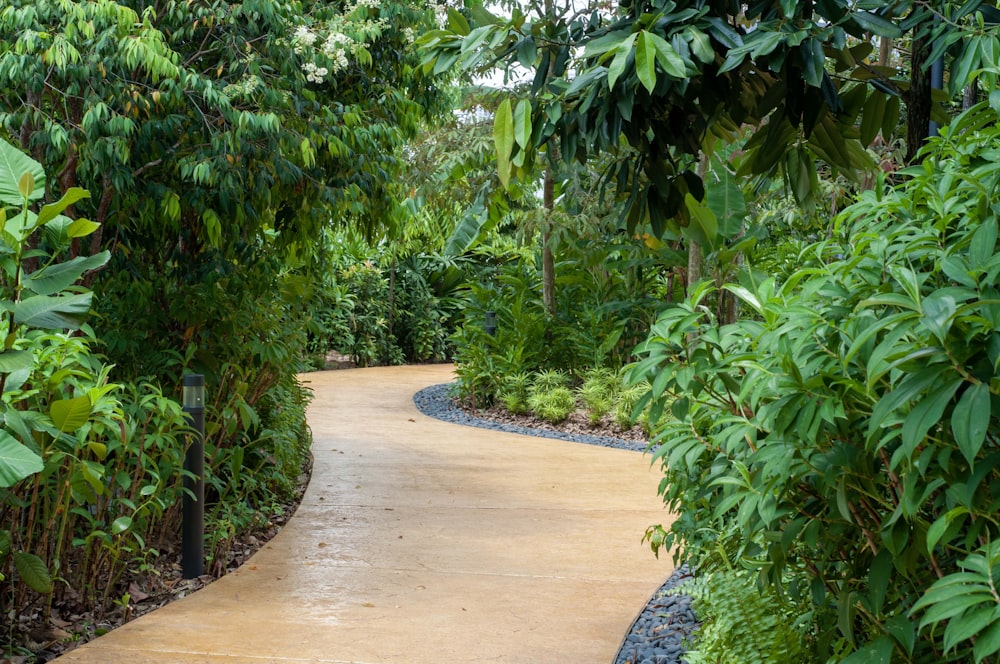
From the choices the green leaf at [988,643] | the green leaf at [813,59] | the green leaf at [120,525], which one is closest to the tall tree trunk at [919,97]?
the green leaf at [813,59]

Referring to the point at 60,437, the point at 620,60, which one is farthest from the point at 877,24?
the point at 60,437

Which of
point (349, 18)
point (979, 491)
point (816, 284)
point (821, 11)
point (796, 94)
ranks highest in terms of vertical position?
point (349, 18)

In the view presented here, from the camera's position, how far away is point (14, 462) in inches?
116

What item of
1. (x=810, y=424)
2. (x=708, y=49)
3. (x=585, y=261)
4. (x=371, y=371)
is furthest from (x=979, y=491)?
(x=371, y=371)

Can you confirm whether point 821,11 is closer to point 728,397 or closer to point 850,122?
point 850,122

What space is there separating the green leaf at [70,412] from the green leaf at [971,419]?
2.94m

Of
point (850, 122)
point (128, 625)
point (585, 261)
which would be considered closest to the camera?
point (850, 122)

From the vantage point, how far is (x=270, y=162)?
500 cm

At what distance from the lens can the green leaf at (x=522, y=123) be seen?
2842 millimetres

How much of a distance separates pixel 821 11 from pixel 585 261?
828cm

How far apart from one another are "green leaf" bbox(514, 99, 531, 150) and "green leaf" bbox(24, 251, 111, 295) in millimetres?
1518

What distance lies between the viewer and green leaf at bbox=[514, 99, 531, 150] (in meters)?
2.84

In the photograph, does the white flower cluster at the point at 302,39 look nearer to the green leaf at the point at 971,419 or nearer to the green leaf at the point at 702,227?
the green leaf at the point at 702,227

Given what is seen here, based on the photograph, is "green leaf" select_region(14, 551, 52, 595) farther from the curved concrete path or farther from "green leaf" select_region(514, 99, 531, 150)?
Answer: "green leaf" select_region(514, 99, 531, 150)
